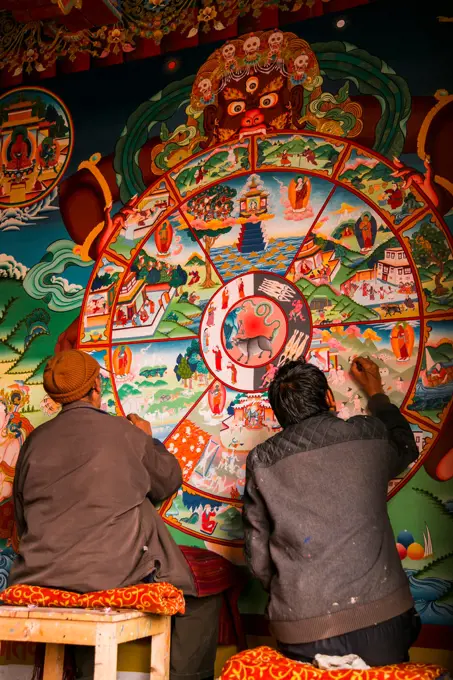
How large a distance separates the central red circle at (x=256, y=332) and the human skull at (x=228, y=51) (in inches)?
52.0

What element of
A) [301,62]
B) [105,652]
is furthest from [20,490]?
[301,62]

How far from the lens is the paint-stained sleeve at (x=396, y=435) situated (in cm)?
280

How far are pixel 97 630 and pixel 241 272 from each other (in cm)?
185

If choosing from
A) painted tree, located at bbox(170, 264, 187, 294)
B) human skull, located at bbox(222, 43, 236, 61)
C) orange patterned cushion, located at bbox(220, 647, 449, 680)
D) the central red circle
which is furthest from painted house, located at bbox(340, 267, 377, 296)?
orange patterned cushion, located at bbox(220, 647, 449, 680)

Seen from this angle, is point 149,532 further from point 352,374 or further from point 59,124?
point 59,124

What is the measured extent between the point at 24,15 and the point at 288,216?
5.46ft

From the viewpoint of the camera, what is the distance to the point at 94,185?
4.35 m

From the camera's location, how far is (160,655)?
302 cm

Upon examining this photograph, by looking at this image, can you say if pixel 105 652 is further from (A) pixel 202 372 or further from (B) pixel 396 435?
(A) pixel 202 372

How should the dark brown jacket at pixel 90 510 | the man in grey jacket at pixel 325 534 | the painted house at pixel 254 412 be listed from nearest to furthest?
the man in grey jacket at pixel 325 534 < the dark brown jacket at pixel 90 510 < the painted house at pixel 254 412

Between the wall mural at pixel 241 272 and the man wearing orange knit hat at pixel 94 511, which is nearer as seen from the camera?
the man wearing orange knit hat at pixel 94 511

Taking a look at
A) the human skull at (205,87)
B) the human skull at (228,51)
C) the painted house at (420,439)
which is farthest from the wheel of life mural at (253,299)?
the human skull at (228,51)

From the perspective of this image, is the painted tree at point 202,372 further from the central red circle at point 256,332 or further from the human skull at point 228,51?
the human skull at point 228,51

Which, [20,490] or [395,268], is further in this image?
[395,268]
